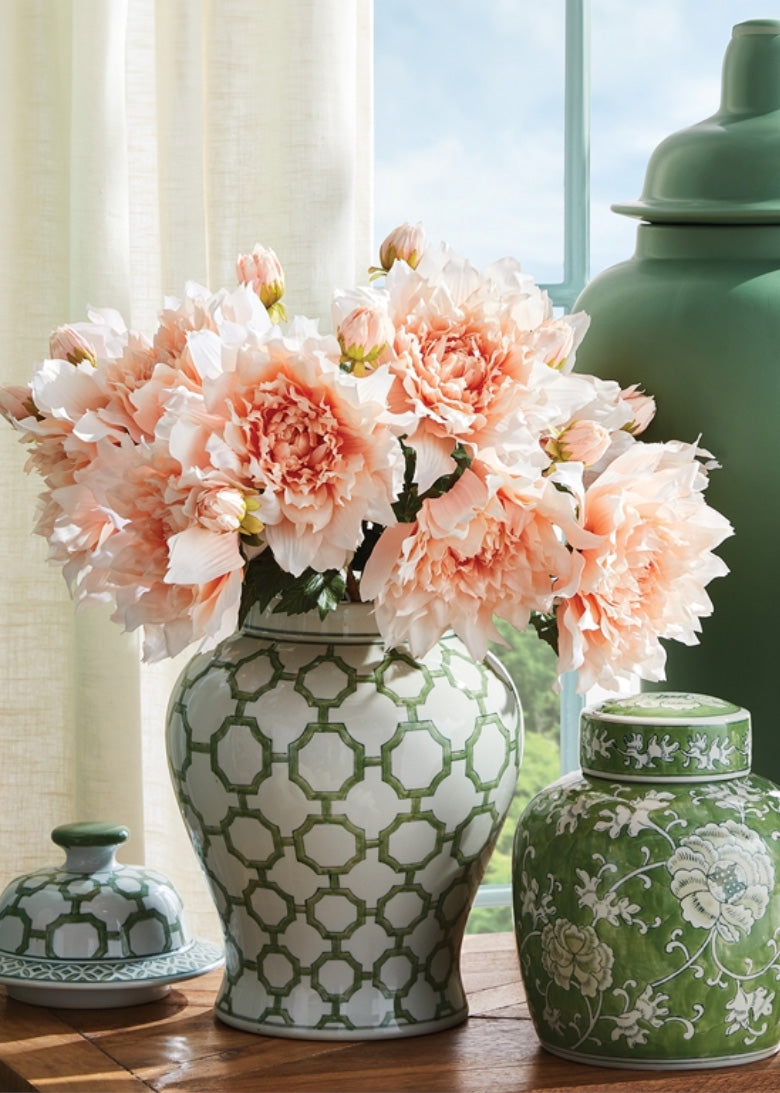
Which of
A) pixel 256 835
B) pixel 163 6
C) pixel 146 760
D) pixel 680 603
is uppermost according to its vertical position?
pixel 163 6

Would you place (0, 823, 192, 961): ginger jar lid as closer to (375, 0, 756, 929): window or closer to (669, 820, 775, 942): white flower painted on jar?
(669, 820, 775, 942): white flower painted on jar

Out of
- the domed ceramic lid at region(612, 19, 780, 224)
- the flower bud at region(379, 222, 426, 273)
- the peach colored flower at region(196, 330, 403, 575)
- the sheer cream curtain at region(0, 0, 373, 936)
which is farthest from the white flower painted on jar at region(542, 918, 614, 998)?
the sheer cream curtain at region(0, 0, 373, 936)

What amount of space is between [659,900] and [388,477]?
0.84 ft

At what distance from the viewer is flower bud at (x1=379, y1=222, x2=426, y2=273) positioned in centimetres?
90

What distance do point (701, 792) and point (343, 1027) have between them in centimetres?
24

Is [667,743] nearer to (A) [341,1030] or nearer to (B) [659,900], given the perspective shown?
(B) [659,900]

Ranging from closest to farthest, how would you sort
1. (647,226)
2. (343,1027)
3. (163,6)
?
(343,1027), (647,226), (163,6)

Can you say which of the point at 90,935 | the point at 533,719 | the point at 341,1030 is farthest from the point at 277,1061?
the point at 533,719

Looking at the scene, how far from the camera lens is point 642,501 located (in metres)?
0.84

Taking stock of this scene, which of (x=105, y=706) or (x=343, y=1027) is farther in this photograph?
(x=105, y=706)

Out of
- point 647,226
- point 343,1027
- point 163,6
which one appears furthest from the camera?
point 163,6

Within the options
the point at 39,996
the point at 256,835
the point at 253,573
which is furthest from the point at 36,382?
the point at 39,996

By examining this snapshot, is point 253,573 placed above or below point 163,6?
below

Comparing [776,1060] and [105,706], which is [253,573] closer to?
[776,1060]
